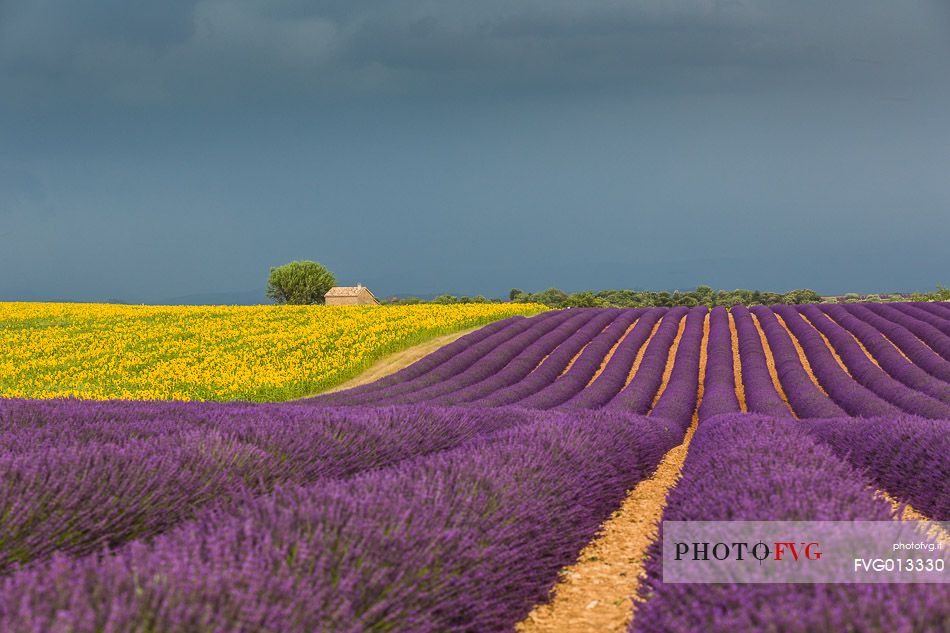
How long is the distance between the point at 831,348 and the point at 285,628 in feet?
79.9

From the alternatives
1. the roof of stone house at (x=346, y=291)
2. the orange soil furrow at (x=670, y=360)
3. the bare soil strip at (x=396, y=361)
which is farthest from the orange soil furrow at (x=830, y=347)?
the roof of stone house at (x=346, y=291)

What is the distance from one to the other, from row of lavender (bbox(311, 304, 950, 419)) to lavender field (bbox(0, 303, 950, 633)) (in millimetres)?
4731

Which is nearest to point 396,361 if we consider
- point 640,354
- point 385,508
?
point 640,354

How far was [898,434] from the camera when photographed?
7727mm

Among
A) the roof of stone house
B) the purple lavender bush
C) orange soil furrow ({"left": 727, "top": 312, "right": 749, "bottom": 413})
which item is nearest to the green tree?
the roof of stone house

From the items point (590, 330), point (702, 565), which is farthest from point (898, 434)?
point (590, 330)

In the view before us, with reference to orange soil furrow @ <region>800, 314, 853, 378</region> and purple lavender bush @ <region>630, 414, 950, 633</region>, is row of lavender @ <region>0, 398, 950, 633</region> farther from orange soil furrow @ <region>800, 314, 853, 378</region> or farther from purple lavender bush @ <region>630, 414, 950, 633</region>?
orange soil furrow @ <region>800, 314, 853, 378</region>

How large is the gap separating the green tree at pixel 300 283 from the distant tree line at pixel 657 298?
23.7 ft

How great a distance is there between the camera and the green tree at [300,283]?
6586cm

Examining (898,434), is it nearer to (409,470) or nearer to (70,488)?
(409,470)

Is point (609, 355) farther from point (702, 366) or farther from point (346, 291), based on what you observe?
point (346, 291)

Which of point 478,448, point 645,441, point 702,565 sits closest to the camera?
point 702,565

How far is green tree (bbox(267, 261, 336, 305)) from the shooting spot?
6586cm

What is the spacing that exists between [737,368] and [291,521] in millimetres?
20370
